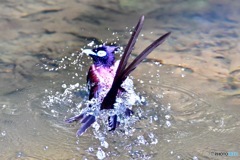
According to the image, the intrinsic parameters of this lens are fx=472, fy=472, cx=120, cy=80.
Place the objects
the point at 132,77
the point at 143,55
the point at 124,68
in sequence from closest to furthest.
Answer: the point at 143,55
the point at 124,68
the point at 132,77

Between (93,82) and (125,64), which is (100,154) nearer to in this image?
(93,82)

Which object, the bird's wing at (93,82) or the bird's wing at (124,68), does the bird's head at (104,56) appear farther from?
the bird's wing at (124,68)

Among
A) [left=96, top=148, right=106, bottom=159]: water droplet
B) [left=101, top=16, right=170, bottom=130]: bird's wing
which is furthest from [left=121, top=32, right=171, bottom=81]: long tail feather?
[left=96, top=148, right=106, bottom=159]: water droplet

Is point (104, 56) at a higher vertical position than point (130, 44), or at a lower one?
lower

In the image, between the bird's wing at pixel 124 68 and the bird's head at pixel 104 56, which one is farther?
the bird's head at pixel 104 56

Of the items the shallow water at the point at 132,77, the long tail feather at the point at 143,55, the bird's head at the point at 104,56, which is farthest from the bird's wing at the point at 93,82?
the long tail feather at the point at 143,55

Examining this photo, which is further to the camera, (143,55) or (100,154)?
(100,154)

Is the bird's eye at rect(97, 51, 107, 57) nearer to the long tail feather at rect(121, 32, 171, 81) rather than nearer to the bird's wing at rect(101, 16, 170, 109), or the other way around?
the bird's wing at rect(101, 16, 170, 109)

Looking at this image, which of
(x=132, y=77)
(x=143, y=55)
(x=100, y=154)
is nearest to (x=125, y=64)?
(x=143, y=55)

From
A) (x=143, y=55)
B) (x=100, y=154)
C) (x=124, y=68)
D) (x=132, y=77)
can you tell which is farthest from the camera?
(x=132, y=77)

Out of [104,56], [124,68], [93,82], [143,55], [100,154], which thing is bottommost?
[100,154]
